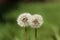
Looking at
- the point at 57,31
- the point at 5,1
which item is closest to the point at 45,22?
the point at 57,31

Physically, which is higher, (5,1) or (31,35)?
(5,1)

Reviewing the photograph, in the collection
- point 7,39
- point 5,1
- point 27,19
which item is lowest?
point 7,39

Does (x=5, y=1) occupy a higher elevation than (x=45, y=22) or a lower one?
higher

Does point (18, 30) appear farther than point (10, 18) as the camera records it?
No

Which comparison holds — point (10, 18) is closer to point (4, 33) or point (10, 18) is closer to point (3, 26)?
point (3, 26)

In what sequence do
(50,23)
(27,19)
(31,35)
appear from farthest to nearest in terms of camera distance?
(50,23) → (31,35) → (27,19)

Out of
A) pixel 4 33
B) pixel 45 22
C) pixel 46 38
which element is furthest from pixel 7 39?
pixel 45 22

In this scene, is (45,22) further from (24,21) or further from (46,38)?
(24,21)

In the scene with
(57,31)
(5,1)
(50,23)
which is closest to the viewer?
(57,31)

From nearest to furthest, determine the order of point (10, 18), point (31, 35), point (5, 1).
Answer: point (31, 35), point (10, 18), point (5, 1)
